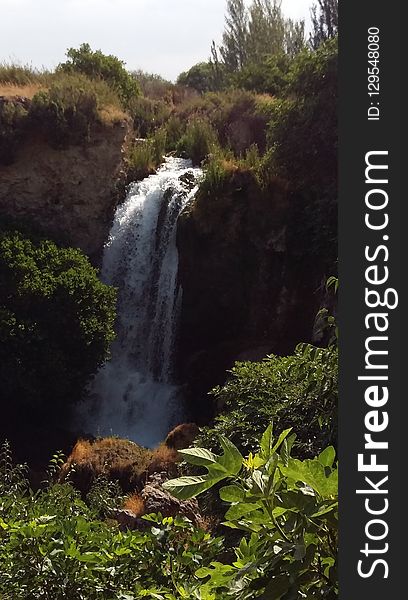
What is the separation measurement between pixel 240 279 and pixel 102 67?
10475 mm

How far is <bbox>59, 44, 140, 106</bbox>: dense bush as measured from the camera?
1920 cm

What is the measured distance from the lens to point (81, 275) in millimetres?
11328

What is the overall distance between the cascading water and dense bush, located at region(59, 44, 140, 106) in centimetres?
707

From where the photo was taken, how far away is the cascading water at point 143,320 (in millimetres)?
11766

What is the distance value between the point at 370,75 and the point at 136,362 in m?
11.4

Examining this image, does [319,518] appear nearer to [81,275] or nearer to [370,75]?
[370,75]

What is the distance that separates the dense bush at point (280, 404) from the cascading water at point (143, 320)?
552cm

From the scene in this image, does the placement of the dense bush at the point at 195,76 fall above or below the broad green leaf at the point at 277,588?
above

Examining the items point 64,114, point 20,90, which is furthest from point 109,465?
point 20,90

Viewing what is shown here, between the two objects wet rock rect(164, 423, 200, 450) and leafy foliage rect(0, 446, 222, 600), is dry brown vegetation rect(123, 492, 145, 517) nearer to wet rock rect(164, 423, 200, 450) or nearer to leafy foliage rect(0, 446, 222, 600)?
wet rock rect(164, 423, 200, 450)

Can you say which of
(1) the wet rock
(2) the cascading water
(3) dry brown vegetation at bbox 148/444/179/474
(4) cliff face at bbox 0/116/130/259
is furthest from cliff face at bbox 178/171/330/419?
(3) dry brown vegetation at bbox 148/444/179/474

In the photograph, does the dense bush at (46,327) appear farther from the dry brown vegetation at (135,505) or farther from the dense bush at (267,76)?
the dense bush at (267,76)

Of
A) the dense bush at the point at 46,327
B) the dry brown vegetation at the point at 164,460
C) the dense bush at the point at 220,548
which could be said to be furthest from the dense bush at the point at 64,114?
the dense bush at the point at 220,548

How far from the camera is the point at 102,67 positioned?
764 inches
